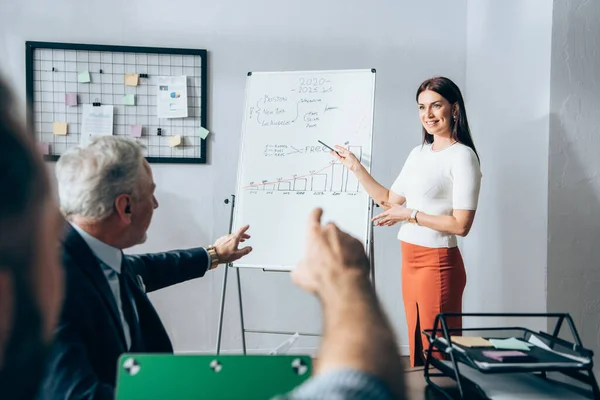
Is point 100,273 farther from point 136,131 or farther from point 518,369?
point 136,131

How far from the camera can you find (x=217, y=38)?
325cm

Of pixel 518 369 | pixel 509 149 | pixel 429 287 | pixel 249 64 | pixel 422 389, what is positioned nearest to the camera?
pixel 518 369

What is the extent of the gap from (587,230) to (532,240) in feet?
0.77

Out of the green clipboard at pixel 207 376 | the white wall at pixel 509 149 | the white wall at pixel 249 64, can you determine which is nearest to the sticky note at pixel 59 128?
the white wall at pixel 249 64

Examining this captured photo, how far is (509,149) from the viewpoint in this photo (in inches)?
110

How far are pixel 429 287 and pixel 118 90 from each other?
2.09 m

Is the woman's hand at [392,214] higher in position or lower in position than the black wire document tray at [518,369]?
higher

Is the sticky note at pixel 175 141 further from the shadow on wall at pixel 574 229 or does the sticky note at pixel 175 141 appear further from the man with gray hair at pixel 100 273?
the shadow on wall at pixel 574 229

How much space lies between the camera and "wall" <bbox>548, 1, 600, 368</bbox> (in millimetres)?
2371

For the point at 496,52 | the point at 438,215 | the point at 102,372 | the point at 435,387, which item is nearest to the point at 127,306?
the point at 102,372

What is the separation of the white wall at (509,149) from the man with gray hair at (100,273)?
1.82 m

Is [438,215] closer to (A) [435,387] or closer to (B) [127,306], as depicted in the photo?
(A) [435,387]

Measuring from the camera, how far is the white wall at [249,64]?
10.4ft

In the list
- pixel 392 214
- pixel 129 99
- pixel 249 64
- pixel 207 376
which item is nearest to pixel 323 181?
pixel 392 214
